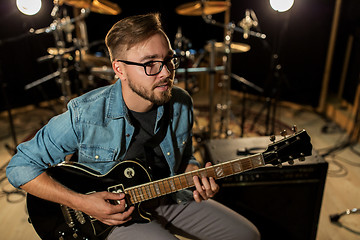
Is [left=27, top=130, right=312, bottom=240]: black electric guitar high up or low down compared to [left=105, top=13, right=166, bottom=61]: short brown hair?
down

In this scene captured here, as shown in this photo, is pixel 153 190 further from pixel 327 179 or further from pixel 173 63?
pixel 327 179

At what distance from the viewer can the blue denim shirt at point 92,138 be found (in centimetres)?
136

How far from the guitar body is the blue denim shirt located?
7 cm

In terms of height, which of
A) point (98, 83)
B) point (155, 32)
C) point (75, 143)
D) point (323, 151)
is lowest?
point (323, 151)

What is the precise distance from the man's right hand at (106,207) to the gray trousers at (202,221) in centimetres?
20

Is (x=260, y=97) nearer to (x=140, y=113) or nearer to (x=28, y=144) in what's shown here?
(x=140, y=113)

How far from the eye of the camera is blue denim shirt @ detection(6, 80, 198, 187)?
4.47 ft

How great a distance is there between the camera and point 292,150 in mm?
1283

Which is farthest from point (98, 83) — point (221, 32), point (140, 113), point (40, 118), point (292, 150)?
point (221, 32)

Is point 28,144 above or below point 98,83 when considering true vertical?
above

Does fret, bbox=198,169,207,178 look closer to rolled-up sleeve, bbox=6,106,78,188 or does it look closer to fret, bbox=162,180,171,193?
fret, bbox=162,180,171,193

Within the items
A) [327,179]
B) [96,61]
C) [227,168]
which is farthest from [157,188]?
[96,61]

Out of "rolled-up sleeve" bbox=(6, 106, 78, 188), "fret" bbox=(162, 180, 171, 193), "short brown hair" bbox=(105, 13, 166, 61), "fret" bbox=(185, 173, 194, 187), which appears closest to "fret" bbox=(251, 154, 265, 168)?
"fret" bbox=(185, 173, 194, 187)

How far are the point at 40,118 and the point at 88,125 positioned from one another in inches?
145
